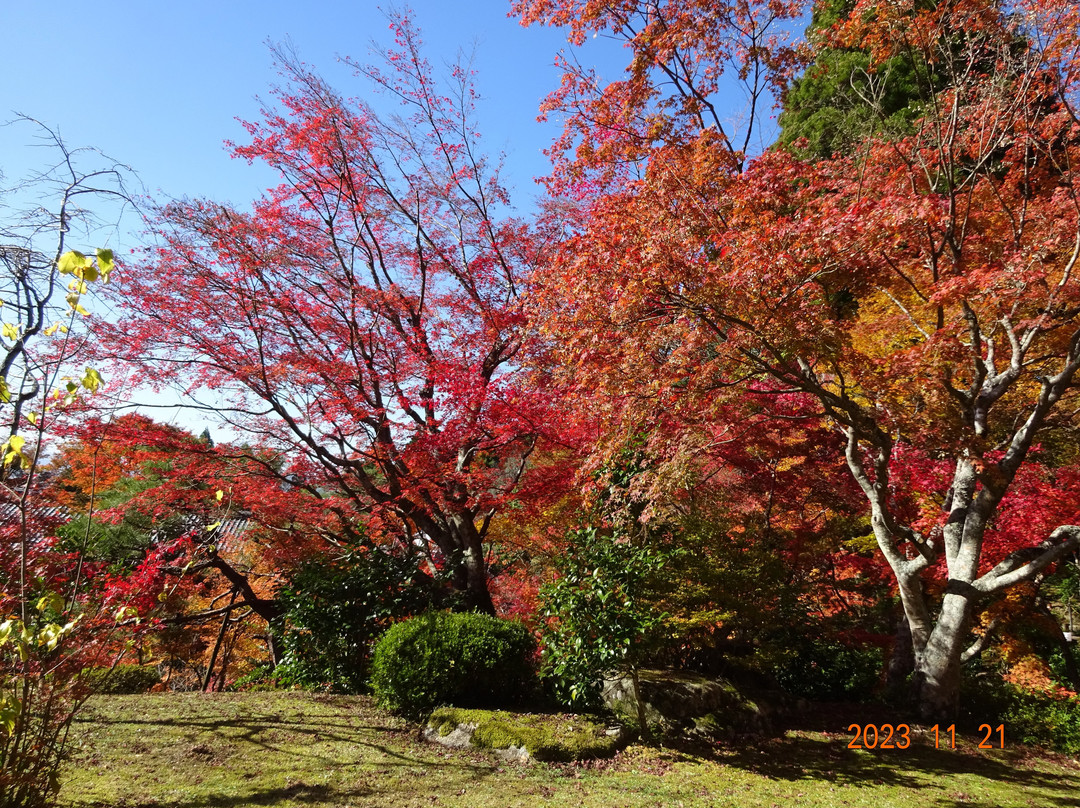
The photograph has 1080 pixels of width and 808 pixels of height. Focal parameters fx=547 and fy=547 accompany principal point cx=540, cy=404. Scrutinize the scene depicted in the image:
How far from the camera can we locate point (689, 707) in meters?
6.05

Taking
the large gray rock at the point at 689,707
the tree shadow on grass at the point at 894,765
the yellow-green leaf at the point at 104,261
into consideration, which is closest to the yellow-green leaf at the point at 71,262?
the yellow-green leaf at the point at 104,261

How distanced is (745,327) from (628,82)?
409 cm

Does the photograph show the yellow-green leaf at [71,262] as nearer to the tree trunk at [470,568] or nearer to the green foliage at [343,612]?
the green foliage at [343,612]

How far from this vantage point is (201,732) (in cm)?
523

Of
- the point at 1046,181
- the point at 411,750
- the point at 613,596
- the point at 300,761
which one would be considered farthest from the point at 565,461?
the point at 1046,181

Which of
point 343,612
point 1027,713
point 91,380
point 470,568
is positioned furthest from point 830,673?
point 91,380

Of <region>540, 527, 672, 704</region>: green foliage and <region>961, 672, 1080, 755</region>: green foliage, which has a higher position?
<region>540, 527, 672, 704</region>: green foliage

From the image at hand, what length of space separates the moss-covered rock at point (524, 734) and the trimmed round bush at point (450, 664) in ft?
1.21

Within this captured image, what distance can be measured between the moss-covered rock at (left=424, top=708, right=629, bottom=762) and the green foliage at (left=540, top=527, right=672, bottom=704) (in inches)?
15.2

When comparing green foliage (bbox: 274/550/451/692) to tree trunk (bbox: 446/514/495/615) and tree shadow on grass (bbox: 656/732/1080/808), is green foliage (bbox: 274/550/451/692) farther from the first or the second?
tree shadow on grass (bbox: 656/732/1080/808)

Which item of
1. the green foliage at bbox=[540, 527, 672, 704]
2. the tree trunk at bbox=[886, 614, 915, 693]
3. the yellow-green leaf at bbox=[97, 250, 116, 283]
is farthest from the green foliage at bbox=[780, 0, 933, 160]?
the yellow-green leaf at bbox=[97, 250, 116, 283]

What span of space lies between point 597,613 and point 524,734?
133cm

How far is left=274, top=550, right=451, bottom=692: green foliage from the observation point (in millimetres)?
7562

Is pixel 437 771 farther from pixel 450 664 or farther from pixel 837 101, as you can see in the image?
pixel 837 101
